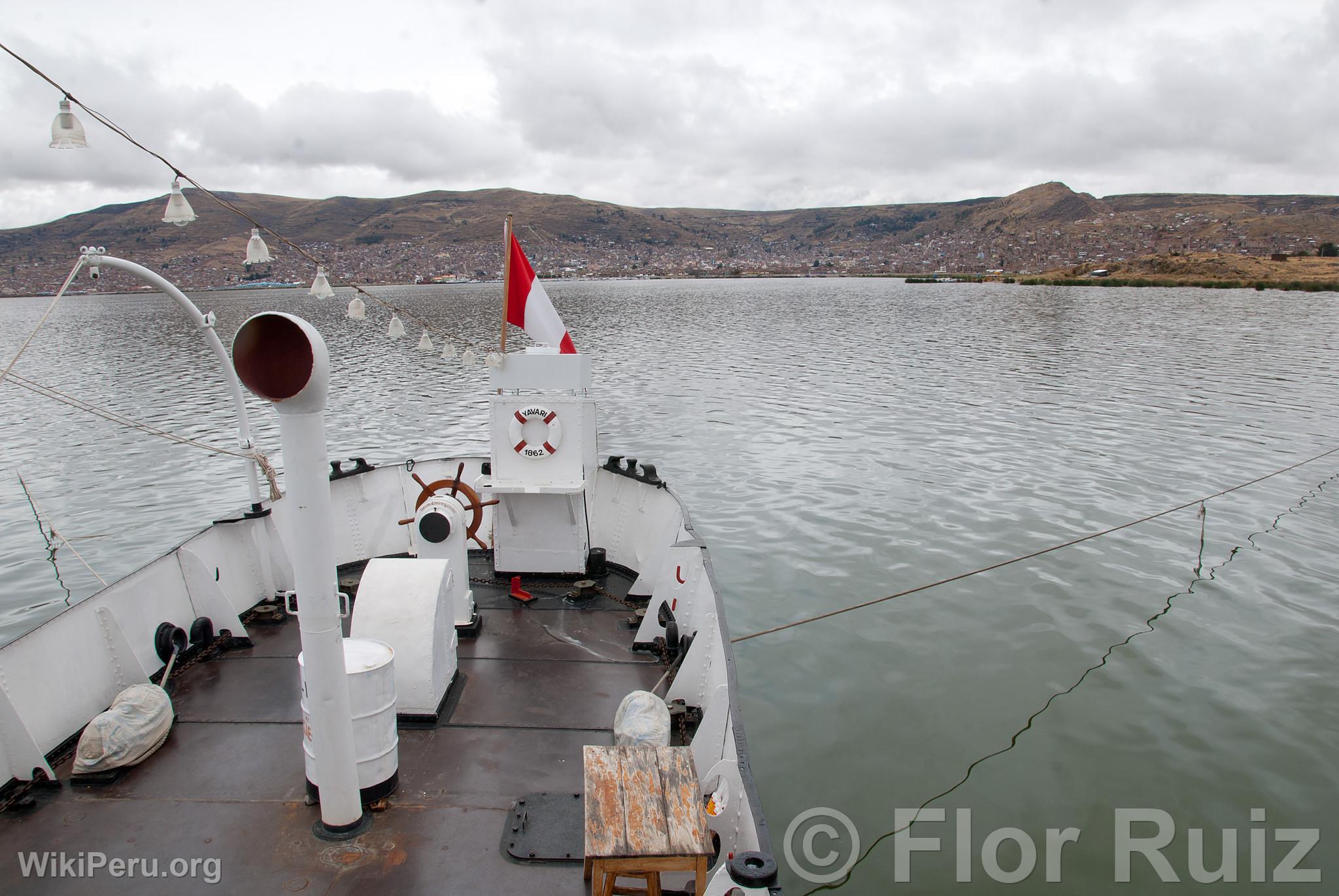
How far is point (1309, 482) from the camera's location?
15.6 metres

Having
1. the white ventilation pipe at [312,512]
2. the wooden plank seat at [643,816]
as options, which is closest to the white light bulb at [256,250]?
the white ventilation pipe at [312,512]

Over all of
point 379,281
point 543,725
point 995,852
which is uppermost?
point 379,281

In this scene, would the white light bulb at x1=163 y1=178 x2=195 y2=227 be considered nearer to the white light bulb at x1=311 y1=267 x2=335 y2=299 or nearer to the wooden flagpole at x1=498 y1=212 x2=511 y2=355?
the white light bulb at x1=311 y1=267 x2=335 y2=299

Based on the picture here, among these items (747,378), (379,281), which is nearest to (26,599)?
(747,378)

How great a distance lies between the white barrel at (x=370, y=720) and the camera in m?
4.31

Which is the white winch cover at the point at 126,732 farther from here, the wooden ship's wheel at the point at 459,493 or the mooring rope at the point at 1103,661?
the mooring rope at the point at 1103,661

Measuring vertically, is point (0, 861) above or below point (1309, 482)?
above

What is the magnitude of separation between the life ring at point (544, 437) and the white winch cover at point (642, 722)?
3659mm

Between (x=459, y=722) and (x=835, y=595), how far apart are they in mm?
6798

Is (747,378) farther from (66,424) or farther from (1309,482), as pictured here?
(66,424)

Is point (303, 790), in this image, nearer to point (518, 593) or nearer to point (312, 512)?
point (312, 512)

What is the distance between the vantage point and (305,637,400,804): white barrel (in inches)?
170

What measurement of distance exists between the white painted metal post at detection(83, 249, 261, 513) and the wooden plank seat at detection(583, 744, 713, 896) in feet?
17.4

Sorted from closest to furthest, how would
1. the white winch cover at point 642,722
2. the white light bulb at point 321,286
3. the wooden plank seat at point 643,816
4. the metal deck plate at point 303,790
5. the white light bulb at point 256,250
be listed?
the wooden plank seat at point 643,816, the metal deck plate at point 303,790, the white winch cover at point 642,722, the white light bulb at point 256,250, the white light bulb at point 321,286
